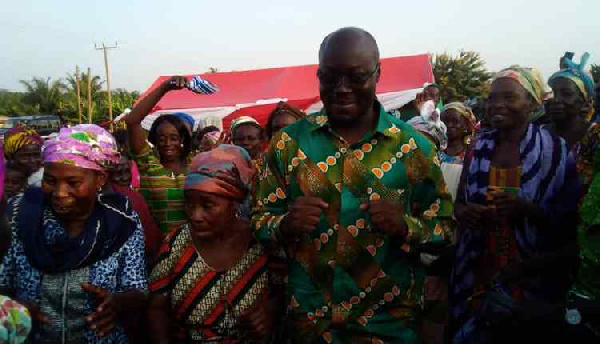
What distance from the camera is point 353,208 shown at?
2.06 m

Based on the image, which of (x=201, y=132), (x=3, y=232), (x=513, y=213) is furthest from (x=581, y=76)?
(x=201, y=132)

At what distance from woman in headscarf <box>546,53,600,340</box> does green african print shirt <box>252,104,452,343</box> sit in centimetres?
57

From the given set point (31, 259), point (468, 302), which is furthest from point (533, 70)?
point (31, 259)

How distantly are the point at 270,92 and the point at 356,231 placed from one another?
14.1m

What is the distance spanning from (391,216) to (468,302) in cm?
130

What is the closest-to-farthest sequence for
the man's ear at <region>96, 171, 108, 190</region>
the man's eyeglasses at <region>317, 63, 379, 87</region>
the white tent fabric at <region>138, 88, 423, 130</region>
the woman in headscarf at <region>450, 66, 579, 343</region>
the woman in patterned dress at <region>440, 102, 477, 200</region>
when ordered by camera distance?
the man's eyeglasses at <region>317, 63, 379, 87</region> < the man's ear at <region>96, 171, 108, 190</region> < the woman in headscarf at <region>450, 66, 579, 343</region> < the woman in patterned dress at <region>440, 102, 477, 200</region> < the white tent fabric at <region>138, 88, 423, 130</region>

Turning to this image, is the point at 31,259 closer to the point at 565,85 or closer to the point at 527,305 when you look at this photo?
the point at 527,305

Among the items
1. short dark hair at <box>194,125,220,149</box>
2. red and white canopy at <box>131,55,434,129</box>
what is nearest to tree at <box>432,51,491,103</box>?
red and white canopy at <box>131,55,434,129</box>

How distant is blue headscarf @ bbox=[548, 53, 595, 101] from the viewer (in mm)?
3648

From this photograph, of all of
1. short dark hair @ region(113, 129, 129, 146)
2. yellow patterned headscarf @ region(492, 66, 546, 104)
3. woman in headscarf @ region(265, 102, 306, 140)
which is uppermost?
yellow patterned headscarf @ region(492, 66, 546, 104)

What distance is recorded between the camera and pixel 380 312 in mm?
2105

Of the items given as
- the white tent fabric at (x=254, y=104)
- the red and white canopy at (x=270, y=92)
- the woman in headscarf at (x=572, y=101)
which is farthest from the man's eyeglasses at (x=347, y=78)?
the red and white canopy at (x=270, y=92)

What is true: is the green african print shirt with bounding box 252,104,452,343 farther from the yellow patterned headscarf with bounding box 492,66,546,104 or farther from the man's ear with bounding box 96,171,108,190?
the yellow patterned headscarf with bounding box 492,66,546,104

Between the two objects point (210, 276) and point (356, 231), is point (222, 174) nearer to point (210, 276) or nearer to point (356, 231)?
point (210, 276)
